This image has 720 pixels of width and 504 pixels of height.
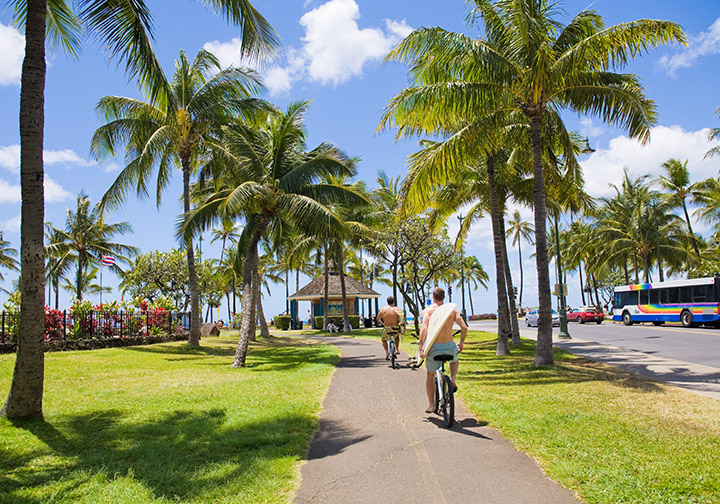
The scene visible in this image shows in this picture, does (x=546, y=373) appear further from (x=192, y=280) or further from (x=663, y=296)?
(x=663, y=296)

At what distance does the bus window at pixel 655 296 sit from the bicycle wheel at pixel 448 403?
103ft

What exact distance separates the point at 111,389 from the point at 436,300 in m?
6.92

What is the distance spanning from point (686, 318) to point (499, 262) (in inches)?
771

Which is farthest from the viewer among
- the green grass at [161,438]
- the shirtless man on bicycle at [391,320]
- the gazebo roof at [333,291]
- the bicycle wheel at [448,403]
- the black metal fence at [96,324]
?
the gazebo roof at [333,291]

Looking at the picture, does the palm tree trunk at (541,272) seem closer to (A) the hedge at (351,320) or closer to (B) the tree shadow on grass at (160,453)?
(B) the tree shadow on grass at (160,453)

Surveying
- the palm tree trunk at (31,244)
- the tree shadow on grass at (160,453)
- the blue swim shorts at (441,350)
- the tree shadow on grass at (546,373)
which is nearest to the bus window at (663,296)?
the tree shadow on grass at (546,373)

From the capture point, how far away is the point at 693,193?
3775cm

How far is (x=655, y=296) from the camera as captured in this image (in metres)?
33.0

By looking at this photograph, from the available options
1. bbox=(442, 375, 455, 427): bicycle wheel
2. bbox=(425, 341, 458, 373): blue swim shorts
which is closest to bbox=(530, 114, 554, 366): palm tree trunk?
bbox=(425, 341, 458, 373): blue swim shorts

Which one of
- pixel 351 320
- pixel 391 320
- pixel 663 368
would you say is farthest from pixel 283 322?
pixel 663 368

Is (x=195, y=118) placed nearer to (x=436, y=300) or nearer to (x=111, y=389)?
(x=111, y=389)

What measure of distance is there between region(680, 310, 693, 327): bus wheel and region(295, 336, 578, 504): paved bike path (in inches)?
1076

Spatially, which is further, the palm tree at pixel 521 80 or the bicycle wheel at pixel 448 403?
the palm tree at pixel 521 80

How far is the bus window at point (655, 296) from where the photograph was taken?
107 feet
